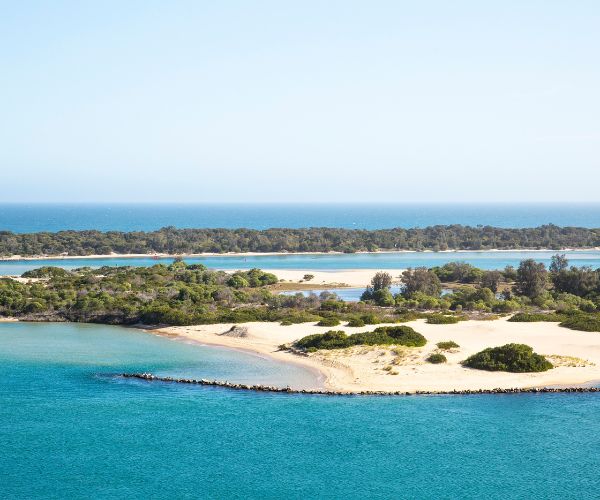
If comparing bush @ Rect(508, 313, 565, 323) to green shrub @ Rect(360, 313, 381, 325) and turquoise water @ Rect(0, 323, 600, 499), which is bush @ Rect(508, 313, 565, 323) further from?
turquoise water @ Rect(0, 323, 600, 499)

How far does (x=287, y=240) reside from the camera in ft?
470

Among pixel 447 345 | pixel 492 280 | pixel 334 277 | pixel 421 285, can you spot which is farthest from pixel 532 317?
pixel 334 277

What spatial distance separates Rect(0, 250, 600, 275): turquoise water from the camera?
11244 centimetres

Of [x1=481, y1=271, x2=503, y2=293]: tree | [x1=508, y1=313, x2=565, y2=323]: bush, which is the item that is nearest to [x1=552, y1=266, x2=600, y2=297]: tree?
[x1=481, y1=271, x2=503, y2=293]: tree

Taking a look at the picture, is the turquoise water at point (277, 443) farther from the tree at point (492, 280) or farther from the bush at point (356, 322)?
the tree at point (492, 280)

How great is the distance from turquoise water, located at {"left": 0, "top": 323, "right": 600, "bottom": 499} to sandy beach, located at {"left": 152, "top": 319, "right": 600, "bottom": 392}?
99.0 inches

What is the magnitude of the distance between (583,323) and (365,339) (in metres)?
17.5

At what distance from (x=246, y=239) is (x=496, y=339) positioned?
9623 cm

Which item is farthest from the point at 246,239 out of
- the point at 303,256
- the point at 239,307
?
the point at 239,307

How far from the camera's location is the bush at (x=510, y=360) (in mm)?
42531

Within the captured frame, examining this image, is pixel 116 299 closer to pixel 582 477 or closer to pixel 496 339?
pixel 496 339

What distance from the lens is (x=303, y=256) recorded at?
13712 cm

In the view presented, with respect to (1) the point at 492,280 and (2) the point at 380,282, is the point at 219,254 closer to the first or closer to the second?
(2) the point at 380,282

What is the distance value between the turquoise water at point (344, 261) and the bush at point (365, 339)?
5972 cm
